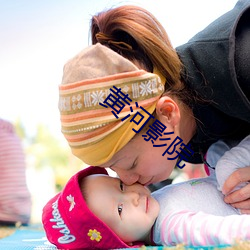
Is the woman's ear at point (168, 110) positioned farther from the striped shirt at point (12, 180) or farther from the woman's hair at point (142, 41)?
the striped shirt at point (12, 180)

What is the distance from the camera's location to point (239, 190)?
1.03 metres

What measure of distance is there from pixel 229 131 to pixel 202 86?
7.4 inches

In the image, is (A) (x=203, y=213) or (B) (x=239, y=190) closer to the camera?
(A) (x=203, y=213)

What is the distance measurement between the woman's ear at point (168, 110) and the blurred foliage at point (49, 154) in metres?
1.78

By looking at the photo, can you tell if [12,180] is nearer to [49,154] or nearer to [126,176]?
[126,176]

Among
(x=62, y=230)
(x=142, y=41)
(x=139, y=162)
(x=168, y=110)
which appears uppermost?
(x=142, y=41)

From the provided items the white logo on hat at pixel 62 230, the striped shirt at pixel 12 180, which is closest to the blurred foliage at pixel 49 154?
the striped shirt at pixel 12 180

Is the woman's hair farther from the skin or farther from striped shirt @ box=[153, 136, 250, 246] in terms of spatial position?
striped shirt @ box=[153, 136, 250, 246]

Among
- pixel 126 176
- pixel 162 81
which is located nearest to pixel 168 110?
pixel 162 81

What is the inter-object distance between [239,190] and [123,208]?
27 cm

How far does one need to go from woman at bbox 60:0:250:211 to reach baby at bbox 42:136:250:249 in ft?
0.12

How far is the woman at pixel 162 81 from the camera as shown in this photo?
94 cm

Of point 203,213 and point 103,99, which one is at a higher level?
point 103,99

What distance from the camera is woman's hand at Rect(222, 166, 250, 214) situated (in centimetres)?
103
